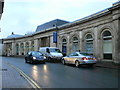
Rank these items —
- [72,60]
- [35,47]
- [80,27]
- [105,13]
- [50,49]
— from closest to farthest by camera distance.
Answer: [72,60] → [105,13] → [50,49] → [80,27] → [35,47]

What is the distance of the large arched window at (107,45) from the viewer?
1755cm

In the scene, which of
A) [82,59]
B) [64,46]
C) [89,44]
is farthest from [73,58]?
[64,46]

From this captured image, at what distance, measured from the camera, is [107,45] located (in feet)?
59.1

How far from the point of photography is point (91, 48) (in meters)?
20.8

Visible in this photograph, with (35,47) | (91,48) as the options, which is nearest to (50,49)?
(91,48)

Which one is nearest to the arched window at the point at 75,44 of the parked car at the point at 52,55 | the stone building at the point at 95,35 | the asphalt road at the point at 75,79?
the stone building at the point at 95,35

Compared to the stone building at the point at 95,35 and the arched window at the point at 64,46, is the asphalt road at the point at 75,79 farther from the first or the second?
the arched window at the point at 64,46

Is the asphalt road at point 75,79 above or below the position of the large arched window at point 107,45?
below

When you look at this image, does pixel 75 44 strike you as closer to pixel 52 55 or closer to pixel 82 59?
pixel 52 55

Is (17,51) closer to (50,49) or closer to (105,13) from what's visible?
(50,49)

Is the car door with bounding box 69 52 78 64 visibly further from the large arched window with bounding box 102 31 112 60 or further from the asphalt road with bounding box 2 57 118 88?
the large arched window with bounding box 102 31 112 60

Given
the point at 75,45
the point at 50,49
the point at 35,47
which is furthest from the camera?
the point at 35,47

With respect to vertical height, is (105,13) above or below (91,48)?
above

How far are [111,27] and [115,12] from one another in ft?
7.15
